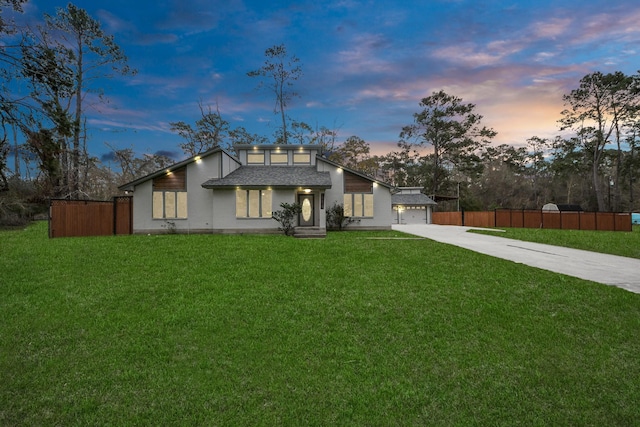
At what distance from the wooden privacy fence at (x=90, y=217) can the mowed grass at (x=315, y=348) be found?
29.3 ft

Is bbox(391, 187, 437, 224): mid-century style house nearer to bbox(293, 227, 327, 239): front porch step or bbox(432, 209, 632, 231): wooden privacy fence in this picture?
bbox(432, 209, 632, 231): wooden privacy fence

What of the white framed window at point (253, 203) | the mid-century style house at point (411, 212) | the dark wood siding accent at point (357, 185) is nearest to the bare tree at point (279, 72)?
the mid-century style house at point (411, 212)

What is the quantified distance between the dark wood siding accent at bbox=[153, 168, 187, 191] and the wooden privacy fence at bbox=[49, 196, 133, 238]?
1.98 meters

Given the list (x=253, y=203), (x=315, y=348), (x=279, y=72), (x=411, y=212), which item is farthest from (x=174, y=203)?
(x=411, y=212)

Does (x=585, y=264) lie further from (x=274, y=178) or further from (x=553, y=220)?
(x=553, y=220)

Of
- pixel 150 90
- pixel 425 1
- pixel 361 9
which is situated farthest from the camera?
pixel 150 90

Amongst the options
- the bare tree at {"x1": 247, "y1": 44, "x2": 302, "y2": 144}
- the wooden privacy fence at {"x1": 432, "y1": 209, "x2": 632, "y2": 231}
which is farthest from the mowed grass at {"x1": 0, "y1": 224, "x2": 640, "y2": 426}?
the bare tree at {"x1": 247, "y1": 44, "x2": 302, "y2": 144}

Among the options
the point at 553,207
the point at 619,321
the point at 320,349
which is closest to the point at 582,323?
the point at 619,321

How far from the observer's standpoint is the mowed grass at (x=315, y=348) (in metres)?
3.03

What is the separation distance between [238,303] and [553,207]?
4274 cm

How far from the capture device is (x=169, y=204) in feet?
54.2

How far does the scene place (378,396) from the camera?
3215 mm

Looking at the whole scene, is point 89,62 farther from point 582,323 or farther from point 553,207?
point 553,207

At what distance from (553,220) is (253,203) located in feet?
80.6
